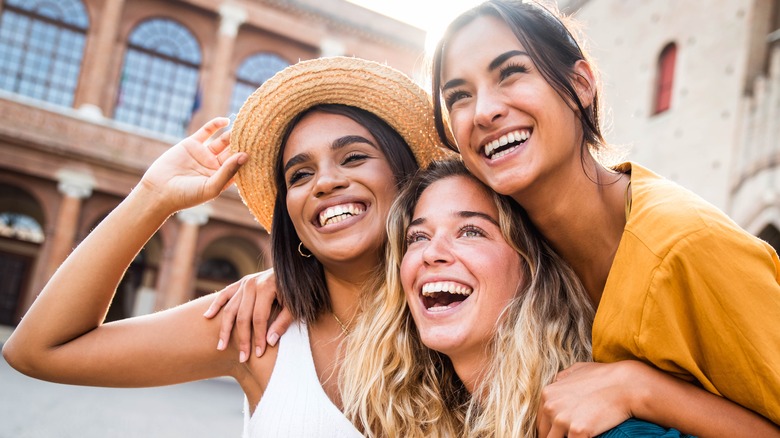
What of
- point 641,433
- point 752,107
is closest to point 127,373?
point 641,433

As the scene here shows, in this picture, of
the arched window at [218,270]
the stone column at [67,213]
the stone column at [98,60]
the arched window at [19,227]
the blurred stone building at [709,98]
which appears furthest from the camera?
the arched window at [218,270]

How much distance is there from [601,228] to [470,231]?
504 mm

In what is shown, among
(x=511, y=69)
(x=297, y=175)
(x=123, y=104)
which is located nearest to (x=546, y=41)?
(x=511, y=69)

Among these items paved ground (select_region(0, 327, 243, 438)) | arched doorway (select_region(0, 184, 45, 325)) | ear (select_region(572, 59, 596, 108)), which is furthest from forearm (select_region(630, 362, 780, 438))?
arched doorway (select_region(0, 184, 45, 325))

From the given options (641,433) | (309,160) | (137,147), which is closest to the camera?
(641,433)

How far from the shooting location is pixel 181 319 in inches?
113

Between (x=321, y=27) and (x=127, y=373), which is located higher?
(x=321, y=27)

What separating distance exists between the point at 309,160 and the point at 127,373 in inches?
48.0

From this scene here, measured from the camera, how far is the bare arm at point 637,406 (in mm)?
1914

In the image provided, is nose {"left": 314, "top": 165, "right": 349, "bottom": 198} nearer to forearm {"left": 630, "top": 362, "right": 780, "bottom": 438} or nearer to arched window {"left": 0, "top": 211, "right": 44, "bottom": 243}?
forearm {"left": 630, "top": 362, "right": 780, "bottom": 438}

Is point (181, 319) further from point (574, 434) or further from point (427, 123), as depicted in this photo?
point (574, 434)

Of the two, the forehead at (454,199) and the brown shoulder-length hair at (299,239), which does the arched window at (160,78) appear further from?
the forehead at (454,199)

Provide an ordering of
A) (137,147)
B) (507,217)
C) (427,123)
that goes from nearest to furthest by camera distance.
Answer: (507,217)
(427,123)
(137,147)

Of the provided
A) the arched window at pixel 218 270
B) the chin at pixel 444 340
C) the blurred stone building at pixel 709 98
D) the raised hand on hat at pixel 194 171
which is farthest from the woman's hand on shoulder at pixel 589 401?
the arched window at pixel 218 270
